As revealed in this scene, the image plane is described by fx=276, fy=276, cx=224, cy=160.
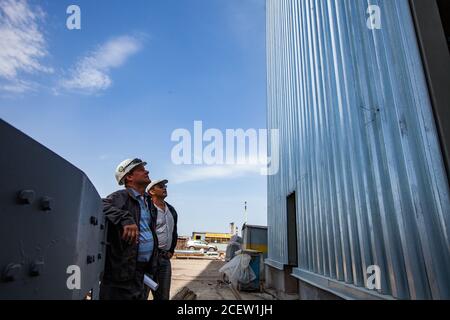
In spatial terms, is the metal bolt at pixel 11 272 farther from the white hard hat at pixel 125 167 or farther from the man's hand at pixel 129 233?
the white hard hat at pixel 125 167

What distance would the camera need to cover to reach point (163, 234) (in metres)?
4.00

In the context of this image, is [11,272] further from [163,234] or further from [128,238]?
[163,234]

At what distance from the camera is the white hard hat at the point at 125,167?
271 cm

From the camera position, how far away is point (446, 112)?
5.65 ft

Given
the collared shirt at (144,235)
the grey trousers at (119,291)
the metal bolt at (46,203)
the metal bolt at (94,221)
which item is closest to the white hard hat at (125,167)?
the collared shirt at (144,235)

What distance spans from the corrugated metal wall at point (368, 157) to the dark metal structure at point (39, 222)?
79.6 inches

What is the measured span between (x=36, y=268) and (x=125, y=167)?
6.29 feet

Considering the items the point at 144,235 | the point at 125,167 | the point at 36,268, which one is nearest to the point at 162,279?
the point at 144,235

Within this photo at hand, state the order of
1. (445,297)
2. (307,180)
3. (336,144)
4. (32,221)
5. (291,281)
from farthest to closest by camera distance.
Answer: (291,281)
(307,180)
(336,144)
(445,297)
(32,221)
